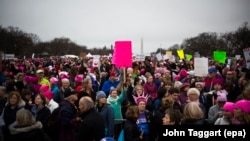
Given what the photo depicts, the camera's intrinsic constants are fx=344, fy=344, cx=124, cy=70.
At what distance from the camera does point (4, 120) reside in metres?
7.12

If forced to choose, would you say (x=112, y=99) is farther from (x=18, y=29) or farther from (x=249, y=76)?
(x=18, y=29)

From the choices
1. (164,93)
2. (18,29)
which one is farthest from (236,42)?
(164,93)

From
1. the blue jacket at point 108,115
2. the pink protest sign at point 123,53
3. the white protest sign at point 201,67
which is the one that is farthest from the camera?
the white protest sign at point 201,67

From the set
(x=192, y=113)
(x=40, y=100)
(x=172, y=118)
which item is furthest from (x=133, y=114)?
(x=40, y=100)

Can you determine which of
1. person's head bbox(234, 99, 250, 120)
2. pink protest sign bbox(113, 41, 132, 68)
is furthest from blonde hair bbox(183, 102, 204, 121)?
pink protest sign bbox(113, 41, 132, 68)

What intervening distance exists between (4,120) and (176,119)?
366cm

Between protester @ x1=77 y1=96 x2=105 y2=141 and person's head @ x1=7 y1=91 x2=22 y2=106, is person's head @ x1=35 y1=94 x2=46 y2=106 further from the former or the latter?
protester @ x1=77 y1=96 x2=105 y2=141

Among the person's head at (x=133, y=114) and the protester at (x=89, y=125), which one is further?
the person's head at (x=133, y=114)

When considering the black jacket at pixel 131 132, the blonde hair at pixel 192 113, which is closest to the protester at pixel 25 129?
the black jacket at pixel 131 132

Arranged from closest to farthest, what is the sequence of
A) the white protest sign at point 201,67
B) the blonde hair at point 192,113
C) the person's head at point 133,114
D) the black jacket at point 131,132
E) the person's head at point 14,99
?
the blonde hair at point 192,113
the black jacket at point 131,132
the person's head at point 133,114
the person's head at point 14,99
the white protest sign at point 201,67

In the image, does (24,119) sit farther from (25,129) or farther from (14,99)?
(14,99)

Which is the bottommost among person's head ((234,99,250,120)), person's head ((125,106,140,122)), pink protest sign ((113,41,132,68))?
person's head ((125,106,140,122))

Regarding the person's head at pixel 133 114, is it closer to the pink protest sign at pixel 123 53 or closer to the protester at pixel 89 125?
the protester at pixel 89 125

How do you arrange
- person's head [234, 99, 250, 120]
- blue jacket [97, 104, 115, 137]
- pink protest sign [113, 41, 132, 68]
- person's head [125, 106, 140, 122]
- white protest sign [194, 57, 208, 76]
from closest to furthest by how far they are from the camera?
person's head [234, 99, 250, 120] → person's head [125, 106, 140, 122] → blue jacket [97, 104, 115, 137] → pink protest sign [113, 41, 132, 68] → white protest sign [194, 57, 208, 76]
